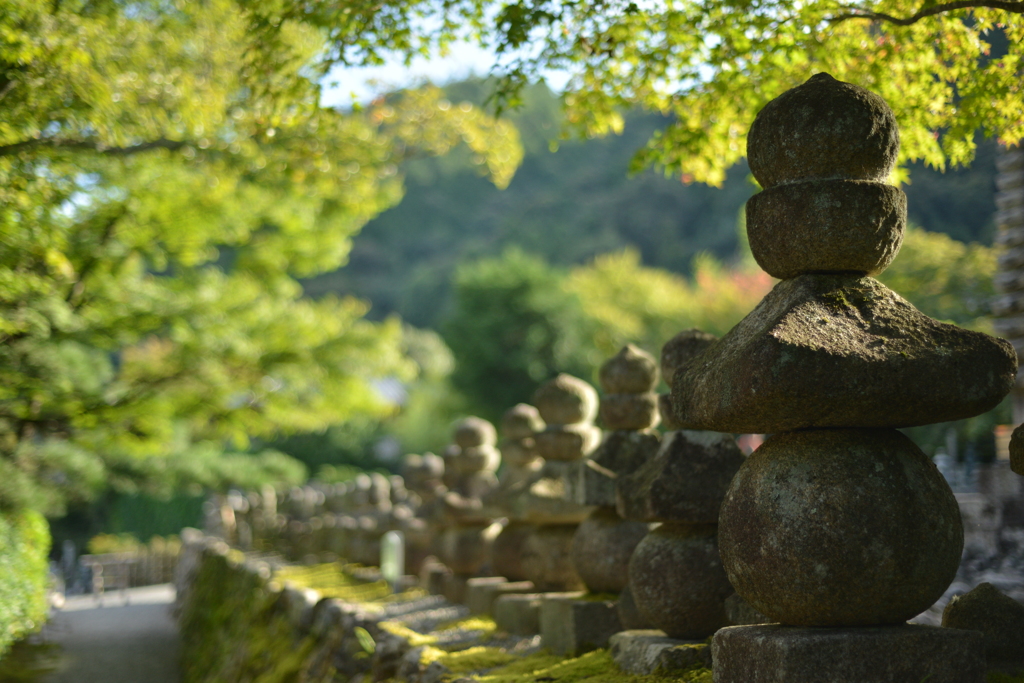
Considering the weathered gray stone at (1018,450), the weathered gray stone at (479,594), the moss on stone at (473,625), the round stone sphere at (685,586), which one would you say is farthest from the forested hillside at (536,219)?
the weathered gray stone at (1018,450)

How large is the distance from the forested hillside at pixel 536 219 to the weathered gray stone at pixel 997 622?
30460 millimetres

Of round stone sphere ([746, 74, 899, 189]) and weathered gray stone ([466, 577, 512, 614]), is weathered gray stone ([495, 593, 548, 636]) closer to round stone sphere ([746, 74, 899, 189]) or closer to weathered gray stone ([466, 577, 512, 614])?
weathered gray stone ([466, 577, 512, 614])

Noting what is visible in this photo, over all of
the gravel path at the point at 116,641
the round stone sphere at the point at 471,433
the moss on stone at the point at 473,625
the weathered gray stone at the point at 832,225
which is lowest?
the gravel path at the point at 116,641

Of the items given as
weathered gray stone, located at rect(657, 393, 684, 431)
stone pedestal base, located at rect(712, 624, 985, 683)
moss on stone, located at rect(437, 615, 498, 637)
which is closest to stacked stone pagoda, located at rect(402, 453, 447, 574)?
moss on stone, located at rect(437, 615, 498, 637)

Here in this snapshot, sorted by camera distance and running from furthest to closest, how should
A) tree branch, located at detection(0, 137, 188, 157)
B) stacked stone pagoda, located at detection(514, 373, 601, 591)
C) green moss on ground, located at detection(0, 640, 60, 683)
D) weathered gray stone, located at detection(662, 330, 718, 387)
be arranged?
green moss on ground, located at detection(0, 640, 60, 683) < stacked stone pagoda, located at detection(514, 373, 601, 591) < tree branch, located at detection(0, 137, 188, 157) < weathered gray stone, located at detection(662, 330, 718, 387)

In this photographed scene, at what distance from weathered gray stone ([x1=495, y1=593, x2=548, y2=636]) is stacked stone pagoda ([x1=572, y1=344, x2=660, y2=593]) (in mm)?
757

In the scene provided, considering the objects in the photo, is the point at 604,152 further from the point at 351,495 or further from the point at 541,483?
the point at 541,483

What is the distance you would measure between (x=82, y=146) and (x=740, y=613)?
5928 mm

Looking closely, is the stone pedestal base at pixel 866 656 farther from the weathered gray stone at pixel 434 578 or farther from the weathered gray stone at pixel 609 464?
the weathered gray stone at pixel 434 578

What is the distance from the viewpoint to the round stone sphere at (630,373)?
17.0ft

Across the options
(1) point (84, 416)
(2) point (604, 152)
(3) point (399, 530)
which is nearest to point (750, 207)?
(3) point (399, 530)

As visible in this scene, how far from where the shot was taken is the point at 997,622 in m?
3.21

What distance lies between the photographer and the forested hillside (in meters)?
41.9

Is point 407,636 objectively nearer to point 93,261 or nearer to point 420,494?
point 420,494
